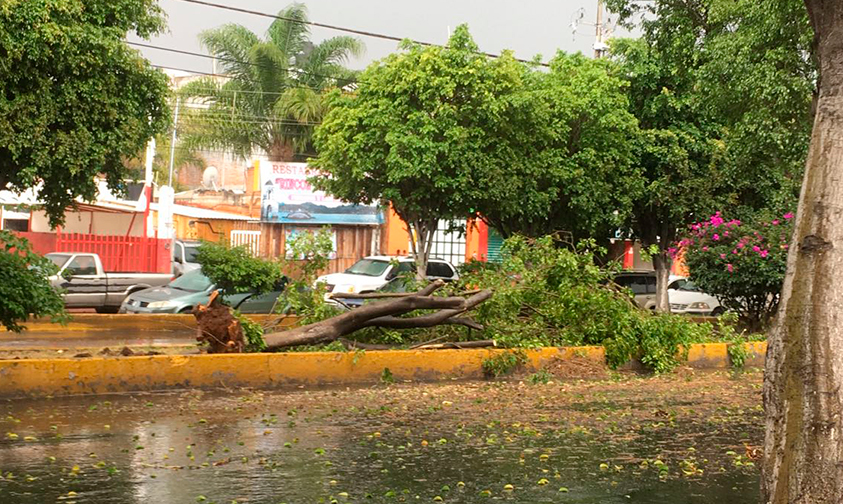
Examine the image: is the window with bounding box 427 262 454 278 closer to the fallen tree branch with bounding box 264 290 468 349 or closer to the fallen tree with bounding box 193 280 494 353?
the fallen tree with bounding box 193 280 494 353

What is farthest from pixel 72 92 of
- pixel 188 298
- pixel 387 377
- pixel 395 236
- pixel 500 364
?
pixel 395 236

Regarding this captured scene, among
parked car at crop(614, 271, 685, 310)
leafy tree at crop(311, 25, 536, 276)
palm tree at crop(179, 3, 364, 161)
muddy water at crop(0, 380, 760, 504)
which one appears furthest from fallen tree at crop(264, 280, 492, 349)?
palm tree at crop(179, 3, 364, 161)

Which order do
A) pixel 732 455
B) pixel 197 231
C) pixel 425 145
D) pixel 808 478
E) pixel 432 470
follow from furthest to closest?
pixel 197 231 < pixel 425 145 < pixel 732 455 < pixel 432 470 < pixel 808 478

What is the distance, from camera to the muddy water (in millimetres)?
6211

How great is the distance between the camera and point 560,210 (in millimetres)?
27906

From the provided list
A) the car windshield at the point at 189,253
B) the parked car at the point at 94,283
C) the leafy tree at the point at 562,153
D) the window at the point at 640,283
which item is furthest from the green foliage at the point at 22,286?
the window at the point at 640,283

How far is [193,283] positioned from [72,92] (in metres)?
6.16

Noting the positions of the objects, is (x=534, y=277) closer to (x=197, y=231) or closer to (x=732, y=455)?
(x=732, y=455)

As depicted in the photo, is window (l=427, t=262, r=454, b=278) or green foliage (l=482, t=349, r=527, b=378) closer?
green foliage (l=482, t=349, r=527, b=378)

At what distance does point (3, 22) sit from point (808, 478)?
1355 centimetres

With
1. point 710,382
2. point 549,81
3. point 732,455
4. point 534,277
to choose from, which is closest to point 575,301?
point 534,277

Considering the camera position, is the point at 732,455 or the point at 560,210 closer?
the point at 732,455

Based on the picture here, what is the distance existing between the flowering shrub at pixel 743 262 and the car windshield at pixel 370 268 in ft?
30.6

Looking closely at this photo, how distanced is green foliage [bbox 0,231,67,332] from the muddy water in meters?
1.33
